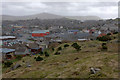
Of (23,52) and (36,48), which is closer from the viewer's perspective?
(23,52)

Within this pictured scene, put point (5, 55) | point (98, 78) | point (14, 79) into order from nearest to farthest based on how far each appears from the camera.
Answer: point (98, 78)
point (14, 79)
point (5, 55)

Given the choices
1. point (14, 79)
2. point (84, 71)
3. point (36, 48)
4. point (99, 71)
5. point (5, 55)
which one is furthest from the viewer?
point (36, 48)

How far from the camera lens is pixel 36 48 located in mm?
35406

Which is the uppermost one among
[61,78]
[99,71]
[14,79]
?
[99,71]

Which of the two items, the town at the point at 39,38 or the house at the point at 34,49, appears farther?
the house at the point at 34,49

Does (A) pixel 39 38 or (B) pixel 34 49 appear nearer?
(B) pixel 34 49

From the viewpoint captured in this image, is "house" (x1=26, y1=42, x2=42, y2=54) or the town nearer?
the town

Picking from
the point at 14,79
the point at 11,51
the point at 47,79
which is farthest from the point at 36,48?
the point at 47,79

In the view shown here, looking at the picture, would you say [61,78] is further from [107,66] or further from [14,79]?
[14,79]

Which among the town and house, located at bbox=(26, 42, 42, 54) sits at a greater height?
the town

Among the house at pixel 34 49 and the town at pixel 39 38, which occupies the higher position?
the town at pixel 39 38

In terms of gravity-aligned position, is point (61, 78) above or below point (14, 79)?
above

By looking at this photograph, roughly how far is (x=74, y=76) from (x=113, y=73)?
3133 mm

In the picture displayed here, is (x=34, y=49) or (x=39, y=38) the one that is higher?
(x=39, y=38)
